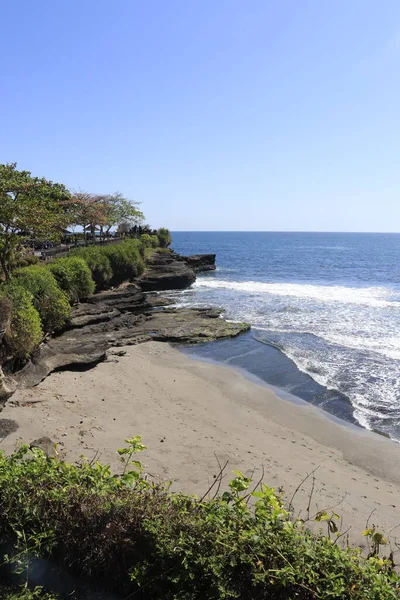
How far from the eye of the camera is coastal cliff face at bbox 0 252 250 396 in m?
15.1

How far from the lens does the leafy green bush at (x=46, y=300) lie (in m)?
18.0

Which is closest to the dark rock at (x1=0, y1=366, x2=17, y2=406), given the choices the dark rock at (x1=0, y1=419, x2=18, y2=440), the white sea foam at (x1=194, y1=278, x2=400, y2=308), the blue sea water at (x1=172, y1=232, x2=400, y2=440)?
the dark rock at (x1=0, y1=419, x2=18, y2=440)

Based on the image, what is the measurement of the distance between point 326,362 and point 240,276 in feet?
129

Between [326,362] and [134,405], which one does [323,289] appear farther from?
[134,405]

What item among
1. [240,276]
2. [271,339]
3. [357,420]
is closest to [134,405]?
[357,420]

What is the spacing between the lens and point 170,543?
3.84 metres

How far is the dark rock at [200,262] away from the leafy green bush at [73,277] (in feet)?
105

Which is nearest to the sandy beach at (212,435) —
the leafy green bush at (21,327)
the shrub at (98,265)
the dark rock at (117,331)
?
the dark rock at (117,331)

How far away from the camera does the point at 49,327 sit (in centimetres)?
1853

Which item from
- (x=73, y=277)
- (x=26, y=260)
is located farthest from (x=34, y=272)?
(x=26, y=260)

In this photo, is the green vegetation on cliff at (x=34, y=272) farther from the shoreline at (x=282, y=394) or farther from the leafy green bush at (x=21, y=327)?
the shoreline at (x=282, y=394)

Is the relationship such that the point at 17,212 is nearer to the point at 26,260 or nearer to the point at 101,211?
the point at 26,260

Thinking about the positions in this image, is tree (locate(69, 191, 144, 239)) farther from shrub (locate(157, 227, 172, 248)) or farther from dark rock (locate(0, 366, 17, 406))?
dark rock (locate(0, 366, 17, 406))

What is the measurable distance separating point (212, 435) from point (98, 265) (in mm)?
22647
